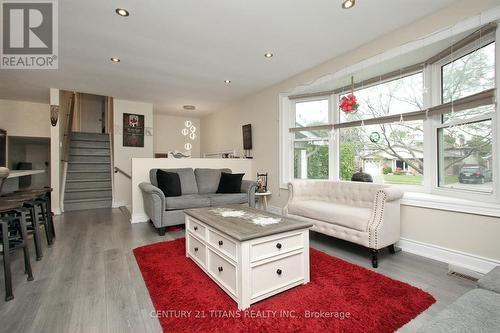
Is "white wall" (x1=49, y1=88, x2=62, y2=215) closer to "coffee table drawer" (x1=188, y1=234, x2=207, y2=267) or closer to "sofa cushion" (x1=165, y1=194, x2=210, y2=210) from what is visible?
"sofa cushion" (x1=165, y1=194, x2=210, y2=210)

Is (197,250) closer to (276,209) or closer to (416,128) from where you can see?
(276,209)

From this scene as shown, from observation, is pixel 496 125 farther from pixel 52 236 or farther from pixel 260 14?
pixel 52 236

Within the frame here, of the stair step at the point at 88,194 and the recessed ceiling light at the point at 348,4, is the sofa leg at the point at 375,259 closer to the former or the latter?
the recessed ceiling light at the point at 348,4

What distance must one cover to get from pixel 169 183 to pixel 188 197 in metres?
0.39

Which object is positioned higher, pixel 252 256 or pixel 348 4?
pixel 348 4

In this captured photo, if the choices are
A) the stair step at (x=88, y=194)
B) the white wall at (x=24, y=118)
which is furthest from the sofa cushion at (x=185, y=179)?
the white wall at (x=24, y=118)

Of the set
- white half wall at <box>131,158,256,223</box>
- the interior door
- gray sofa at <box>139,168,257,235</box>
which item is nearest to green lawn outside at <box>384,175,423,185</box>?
gray sofa at <box>139,168,257,235</box>

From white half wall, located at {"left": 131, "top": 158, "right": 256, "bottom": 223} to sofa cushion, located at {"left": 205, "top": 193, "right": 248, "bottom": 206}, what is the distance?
0.93 m

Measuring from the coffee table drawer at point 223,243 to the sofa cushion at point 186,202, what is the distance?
1620 millimetres

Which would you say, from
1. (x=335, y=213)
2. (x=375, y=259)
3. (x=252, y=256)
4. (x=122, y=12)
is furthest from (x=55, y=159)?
(x=375, y=259)

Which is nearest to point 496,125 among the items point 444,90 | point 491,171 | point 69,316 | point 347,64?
point 491,171

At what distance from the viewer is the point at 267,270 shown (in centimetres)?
171

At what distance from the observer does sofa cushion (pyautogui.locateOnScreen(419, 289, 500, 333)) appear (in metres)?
0.87

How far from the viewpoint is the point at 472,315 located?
0.95 m
